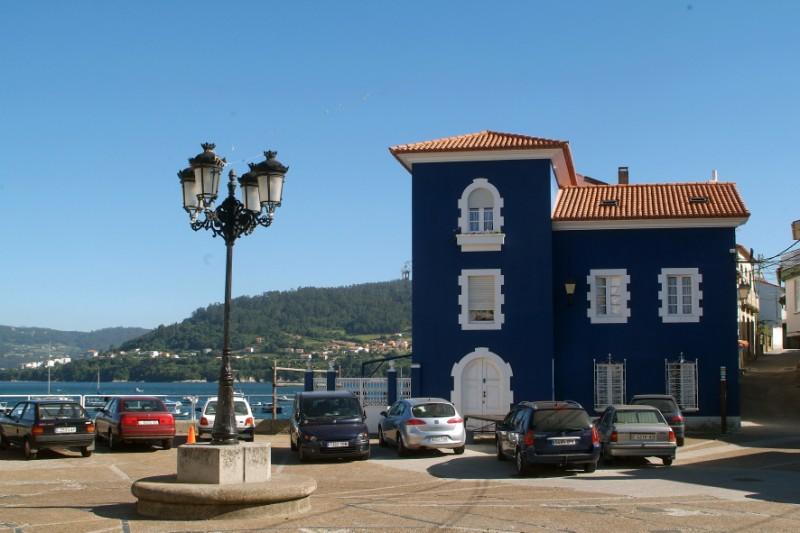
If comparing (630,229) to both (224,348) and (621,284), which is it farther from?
(224,348)

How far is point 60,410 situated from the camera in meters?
23.8

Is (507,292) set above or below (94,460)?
above

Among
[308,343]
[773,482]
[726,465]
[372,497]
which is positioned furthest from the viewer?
[308,343]

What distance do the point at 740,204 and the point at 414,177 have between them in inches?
414

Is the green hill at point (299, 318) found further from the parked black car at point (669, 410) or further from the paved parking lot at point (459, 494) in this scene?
the paved parking lot at point (459, 494)

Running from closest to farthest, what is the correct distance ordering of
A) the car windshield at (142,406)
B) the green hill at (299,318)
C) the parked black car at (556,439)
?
the parked black car at (556,439) < the car windshield at (142,406) < the green hill at (299,318)

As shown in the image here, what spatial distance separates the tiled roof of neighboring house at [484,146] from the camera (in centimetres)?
3084

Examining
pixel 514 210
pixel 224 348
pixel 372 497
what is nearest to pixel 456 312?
pixel 514 210

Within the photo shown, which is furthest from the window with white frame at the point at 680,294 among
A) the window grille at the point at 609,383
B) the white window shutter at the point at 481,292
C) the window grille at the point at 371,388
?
the window grille at the point at 371,388

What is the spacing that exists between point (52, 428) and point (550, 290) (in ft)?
50.8

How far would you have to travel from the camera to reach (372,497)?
53.2 ft

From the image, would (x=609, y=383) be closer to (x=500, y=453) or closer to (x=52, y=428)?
(x=500, y=453)

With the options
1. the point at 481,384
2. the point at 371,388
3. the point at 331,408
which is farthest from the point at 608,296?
the point at 331,408

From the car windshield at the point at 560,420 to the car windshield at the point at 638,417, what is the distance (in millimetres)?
1894
